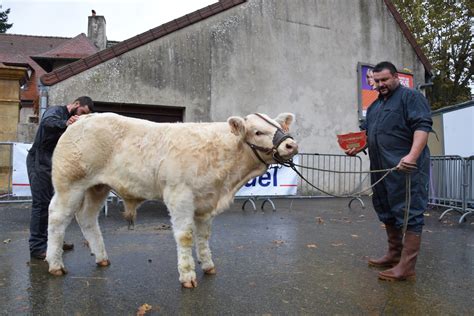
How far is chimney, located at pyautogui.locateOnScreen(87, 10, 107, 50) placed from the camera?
27.9m

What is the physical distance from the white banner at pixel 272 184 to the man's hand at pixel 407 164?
21.8 feet

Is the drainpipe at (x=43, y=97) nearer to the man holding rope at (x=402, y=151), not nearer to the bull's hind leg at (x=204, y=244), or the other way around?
the bull's hind leg at (x=204, y=244)

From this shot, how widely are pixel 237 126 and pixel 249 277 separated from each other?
1632 millimetres

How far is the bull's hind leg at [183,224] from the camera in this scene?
4.29 meters

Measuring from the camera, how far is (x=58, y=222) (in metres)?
4.74

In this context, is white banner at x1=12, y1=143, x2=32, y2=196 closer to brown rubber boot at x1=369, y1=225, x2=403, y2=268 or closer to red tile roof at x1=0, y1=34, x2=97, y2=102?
brown rubber boot at x1=369, y1=225, x2=403, y2=268

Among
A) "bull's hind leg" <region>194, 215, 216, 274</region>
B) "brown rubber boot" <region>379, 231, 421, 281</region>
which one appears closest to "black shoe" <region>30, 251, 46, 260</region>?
"bull's hind leg" <region>194, 215, 216, 274</region>

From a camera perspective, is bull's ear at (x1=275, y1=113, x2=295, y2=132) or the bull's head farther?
bull's ear at (x1=275, y1=113, x2=295, y2=132)

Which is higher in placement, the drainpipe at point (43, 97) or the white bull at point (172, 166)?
the drainpipe at point (43, 97)

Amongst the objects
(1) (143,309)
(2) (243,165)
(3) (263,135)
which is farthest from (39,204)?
(3) (263,135)

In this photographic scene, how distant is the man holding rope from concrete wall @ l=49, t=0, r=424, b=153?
30.6 ft

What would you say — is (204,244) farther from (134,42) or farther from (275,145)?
(134,42)

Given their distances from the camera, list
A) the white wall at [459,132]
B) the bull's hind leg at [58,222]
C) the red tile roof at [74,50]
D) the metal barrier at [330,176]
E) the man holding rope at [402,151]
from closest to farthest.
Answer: the man holding rope at [402,151]
the bull's hind leg at [58,222]
the white wall at [459,132]
the metal barrier at [330,176]
the red tile roof at [74,50]

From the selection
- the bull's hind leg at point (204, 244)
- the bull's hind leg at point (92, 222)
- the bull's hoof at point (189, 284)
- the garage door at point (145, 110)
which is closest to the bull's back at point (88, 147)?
the bull's hind leg at point (92, 222)
